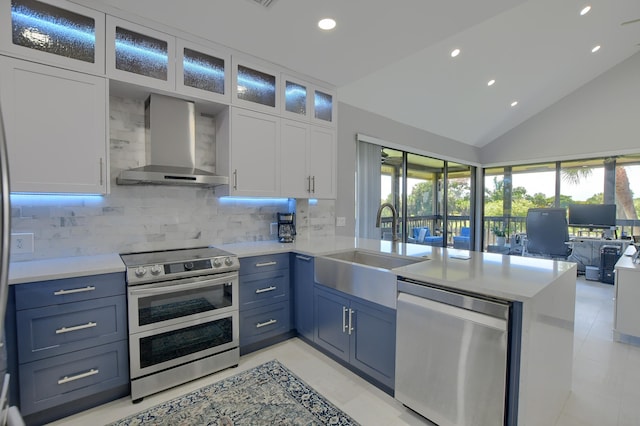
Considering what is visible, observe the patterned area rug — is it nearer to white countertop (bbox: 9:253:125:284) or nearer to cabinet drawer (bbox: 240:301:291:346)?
cabinet drawer (bbox: 240:301:291:346)

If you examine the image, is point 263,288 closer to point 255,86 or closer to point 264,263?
point 264,263

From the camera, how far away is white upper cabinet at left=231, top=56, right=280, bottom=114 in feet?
9.11

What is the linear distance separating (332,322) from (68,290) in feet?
5.97

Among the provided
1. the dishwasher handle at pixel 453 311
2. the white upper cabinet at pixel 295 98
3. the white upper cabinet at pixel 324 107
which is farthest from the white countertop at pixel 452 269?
the white upper cabinet at pixel 324 107

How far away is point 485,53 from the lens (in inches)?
158

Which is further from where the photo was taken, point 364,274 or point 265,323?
point 265,323

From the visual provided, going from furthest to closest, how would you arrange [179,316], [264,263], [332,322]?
1. [264,263]
2. [332,322]
3. [179,316]

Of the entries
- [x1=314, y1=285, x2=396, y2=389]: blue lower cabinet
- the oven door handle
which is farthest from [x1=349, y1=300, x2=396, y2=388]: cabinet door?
the oven door handle

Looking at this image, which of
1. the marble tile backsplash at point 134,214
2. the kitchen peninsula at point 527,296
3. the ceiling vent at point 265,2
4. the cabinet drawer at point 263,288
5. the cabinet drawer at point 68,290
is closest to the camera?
the kitchen peninsula at point 527,296

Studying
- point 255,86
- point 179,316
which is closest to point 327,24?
point 255,86

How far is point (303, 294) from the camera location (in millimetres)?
2832

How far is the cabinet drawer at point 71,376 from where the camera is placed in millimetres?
1782

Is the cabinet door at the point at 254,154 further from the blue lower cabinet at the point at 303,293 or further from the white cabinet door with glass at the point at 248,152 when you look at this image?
the blue lower cabinet at the point at 303,293

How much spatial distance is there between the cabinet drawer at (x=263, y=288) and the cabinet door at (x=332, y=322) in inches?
14.6
